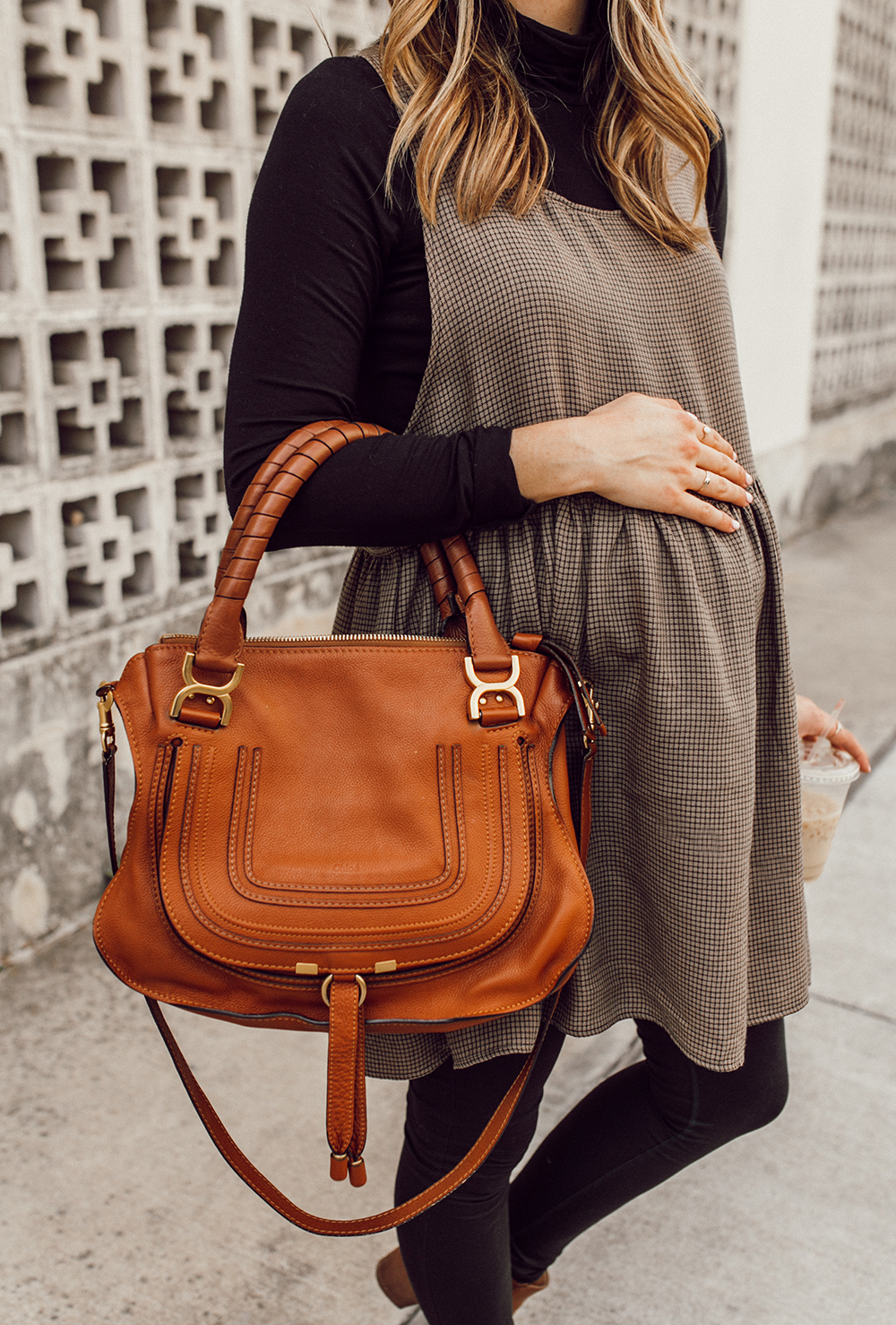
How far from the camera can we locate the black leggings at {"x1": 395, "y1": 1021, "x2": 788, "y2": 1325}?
1192 mm

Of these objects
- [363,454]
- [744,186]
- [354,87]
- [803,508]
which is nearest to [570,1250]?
[363,454]

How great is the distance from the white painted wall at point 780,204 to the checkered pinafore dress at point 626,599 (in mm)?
3832

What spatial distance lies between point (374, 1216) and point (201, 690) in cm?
55

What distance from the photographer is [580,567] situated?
3.64ft

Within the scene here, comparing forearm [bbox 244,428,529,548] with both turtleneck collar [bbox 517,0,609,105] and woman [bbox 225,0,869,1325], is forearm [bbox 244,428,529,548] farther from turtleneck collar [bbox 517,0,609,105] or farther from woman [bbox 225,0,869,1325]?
turtleneck collar [bbox 517,0,609,105]

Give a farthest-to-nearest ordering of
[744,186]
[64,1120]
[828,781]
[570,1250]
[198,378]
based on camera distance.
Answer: [744,186] → [198,378] → [64,1120] → [570,1250] → [828,781]

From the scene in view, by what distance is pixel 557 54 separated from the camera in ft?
3.94

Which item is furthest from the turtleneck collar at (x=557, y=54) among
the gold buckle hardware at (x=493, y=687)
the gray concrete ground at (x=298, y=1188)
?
the gray concrete ground at (x=298, y=1188)

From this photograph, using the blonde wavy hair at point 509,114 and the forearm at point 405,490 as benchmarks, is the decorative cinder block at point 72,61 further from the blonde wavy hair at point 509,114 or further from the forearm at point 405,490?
the forearm at point 405,490

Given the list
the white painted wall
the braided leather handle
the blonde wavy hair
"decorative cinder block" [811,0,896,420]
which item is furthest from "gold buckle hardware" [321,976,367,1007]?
"decorative cinder block" [811,0,896,420]

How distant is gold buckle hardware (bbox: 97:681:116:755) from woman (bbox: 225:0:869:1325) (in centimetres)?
22

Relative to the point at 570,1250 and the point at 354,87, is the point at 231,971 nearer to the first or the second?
the point at 354,87

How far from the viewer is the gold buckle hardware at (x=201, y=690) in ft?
3.24

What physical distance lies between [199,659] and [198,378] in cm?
177
